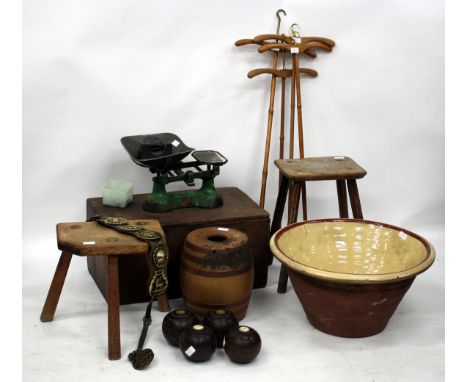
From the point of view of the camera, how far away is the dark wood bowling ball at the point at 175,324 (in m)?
3.35

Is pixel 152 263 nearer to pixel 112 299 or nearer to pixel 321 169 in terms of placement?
pixel 112 299

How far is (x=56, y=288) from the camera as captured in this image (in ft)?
11.7

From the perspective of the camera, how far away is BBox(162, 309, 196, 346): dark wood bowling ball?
3352mm

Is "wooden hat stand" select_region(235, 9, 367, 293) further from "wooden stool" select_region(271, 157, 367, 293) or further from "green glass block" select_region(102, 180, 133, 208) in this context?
"green glass block" select_region(102, 180, 133, 208)

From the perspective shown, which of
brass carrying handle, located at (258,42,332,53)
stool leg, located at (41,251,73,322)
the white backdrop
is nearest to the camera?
stool leg, located at (41,251,73,322)

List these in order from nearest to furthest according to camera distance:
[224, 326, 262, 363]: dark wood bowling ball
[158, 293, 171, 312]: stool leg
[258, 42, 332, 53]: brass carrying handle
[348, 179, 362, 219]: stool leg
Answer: [224, 326, 262, 363]: dark wood bowling ball → [158, 293, 171, 312]: stool leg → [348, 179, 362, 219]: stool leg → [258, 42, 332, 53]: brass carrying handle

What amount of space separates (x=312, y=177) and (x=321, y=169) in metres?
0.12

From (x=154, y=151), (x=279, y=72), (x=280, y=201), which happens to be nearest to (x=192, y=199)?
(x=154, y=151)

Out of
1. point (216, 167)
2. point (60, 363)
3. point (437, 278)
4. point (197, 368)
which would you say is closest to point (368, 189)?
point (437, 278)

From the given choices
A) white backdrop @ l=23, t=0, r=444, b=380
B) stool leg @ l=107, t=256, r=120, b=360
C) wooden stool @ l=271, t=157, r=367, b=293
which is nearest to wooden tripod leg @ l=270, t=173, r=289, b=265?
wooden stool @ l=271, t=157, r=367, b=293

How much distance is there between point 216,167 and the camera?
4008mm

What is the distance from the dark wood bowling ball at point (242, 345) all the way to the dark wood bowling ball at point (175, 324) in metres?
0.19

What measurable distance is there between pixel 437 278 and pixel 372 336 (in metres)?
0.88

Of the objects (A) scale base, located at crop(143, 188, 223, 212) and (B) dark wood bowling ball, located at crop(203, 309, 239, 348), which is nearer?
(B) dark wood bowling ball, located at crop(203, 309, 239, 348)
